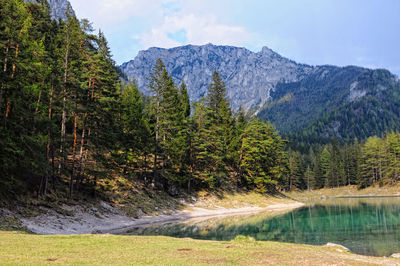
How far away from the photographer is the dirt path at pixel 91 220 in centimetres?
2536

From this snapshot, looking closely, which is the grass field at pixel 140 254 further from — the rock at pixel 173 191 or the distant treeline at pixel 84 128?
the rock at pixel 173 191

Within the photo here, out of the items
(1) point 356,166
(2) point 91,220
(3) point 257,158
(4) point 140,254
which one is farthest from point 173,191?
(1) point 356,166

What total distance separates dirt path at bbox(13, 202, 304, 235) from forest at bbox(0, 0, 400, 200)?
3384 millimetres

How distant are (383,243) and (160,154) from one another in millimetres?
35879

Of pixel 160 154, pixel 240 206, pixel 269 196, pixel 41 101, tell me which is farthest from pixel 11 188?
pixel 269 196

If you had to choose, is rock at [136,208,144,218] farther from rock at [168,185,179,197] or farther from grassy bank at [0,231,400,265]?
grassy bank at [0,231,400,265]

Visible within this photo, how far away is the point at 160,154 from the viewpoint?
5100cm

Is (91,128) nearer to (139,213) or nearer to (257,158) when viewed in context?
(139,213)

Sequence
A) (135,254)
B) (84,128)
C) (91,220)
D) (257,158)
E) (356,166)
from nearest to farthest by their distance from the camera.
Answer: (135,254)
(91,220)
(84,128)
(257,158)
(356,166)

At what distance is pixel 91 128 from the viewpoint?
1448 inches

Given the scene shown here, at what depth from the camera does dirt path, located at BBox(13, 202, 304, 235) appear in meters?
25.4

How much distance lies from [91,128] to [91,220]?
11.7 metres

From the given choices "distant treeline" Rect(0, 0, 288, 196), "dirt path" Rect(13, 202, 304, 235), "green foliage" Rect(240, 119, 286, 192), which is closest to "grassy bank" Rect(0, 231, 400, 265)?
"dirt path" Rect(13, 202, 304, 235)

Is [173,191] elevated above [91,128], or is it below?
below
